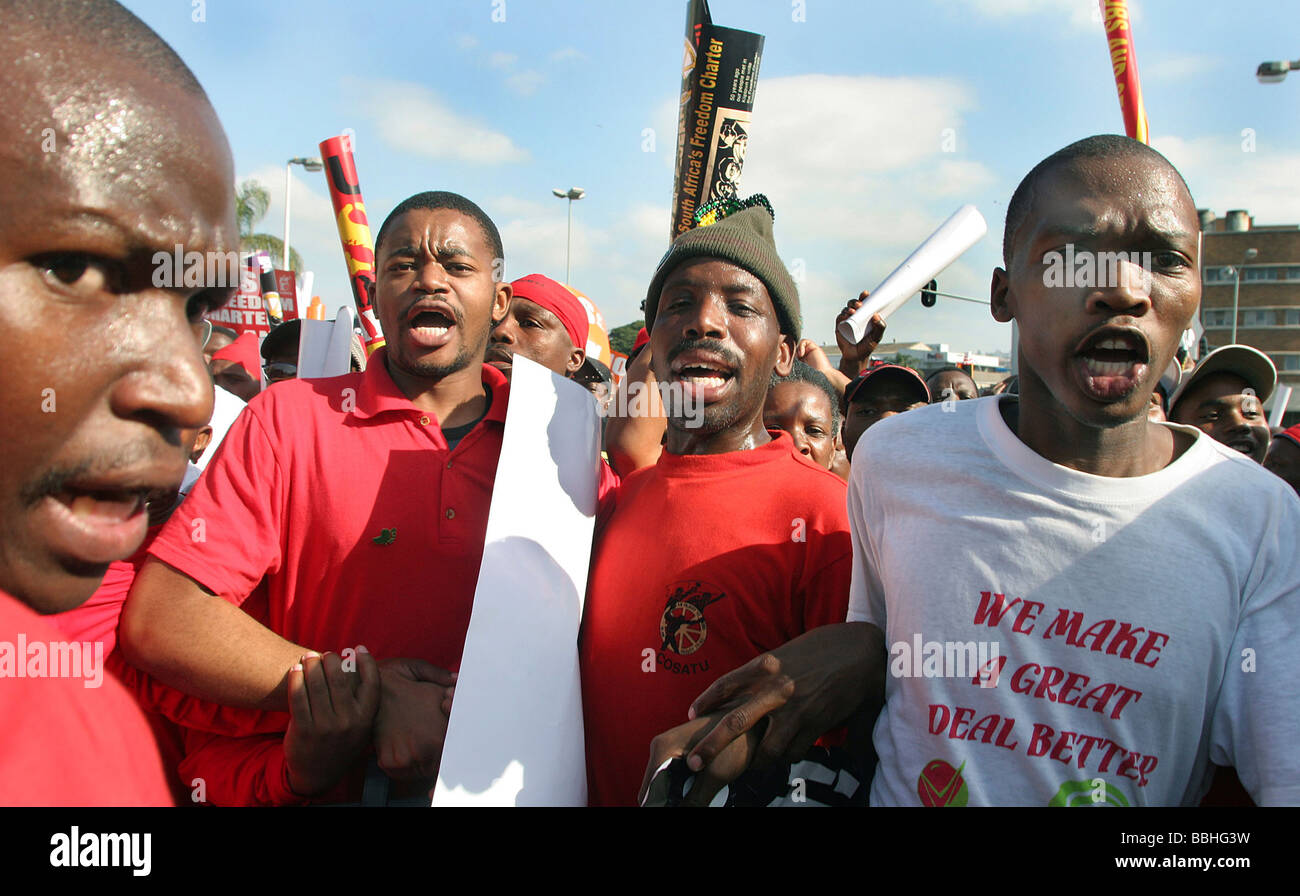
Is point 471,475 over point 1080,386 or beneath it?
beneath

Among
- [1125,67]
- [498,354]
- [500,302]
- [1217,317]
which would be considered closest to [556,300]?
[498,354]

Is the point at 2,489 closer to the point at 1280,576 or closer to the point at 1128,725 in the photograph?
the point at 1128,725

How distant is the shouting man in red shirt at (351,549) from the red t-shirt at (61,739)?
554 millimetres

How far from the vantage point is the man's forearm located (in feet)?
5.55

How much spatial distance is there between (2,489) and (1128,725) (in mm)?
1599

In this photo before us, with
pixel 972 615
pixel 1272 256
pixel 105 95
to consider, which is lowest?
pixel 972 615

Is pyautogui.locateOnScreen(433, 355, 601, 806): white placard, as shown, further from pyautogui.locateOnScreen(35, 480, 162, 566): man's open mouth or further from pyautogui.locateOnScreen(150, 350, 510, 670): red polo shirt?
pyautogui.locateOnScreen(35, 480, 162, 566): man's open mouth

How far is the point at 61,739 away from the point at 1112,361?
1775 millimetres

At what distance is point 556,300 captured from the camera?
416 cm

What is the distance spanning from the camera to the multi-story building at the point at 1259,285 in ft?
166

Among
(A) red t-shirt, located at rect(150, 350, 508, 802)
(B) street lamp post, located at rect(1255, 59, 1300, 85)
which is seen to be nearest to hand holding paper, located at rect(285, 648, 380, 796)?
(A) red t-shirt, located at rect(150, 350, 508, 802)

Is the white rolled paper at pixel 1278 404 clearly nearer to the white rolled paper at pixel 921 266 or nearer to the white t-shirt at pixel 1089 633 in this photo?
the white rolled paper at pixel 921 266

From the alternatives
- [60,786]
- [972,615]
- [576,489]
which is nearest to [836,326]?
[576,489]

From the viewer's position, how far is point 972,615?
151cm
